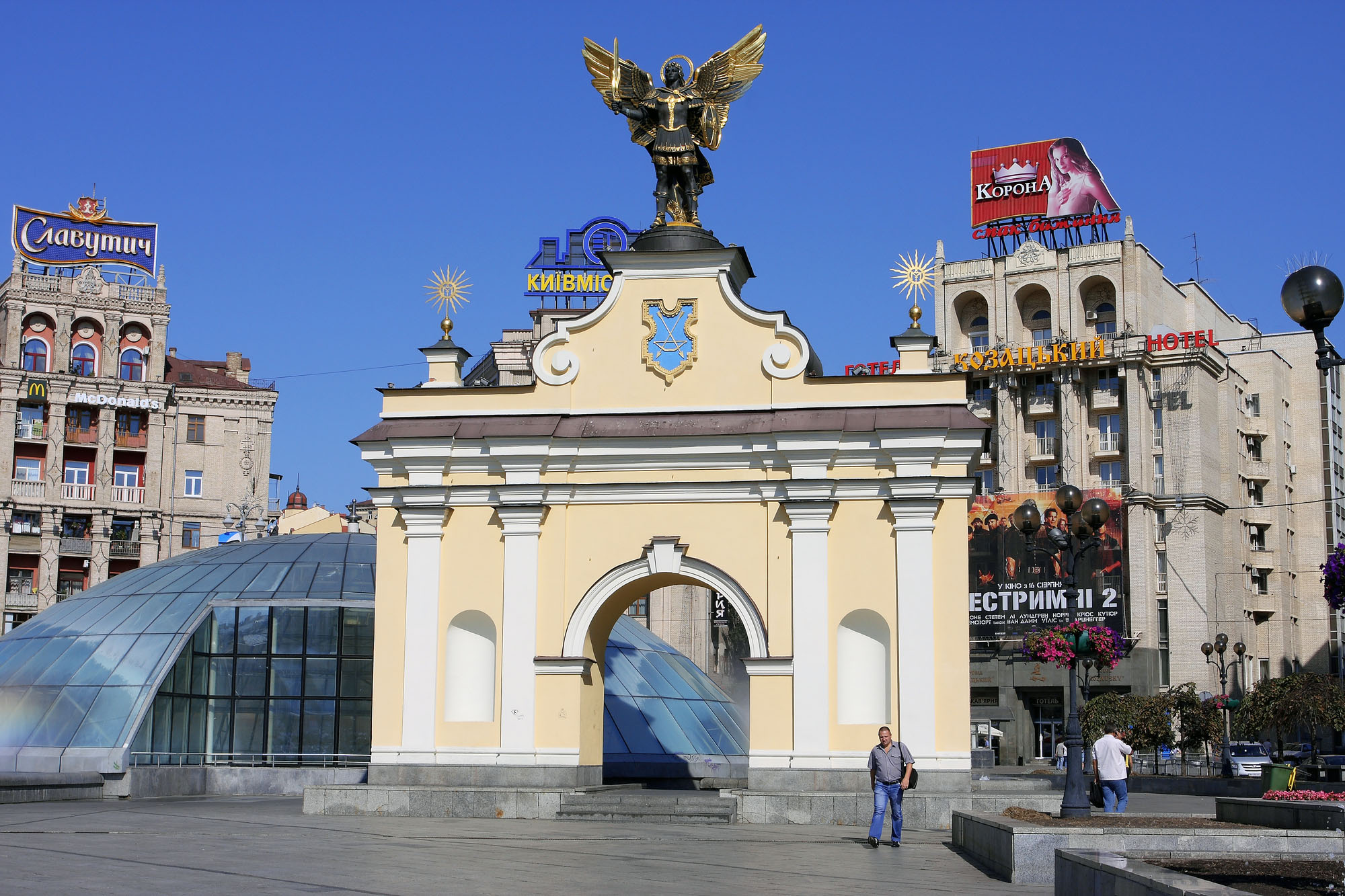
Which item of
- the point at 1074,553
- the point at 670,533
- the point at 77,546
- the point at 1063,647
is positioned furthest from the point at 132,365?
the point at 1074,553

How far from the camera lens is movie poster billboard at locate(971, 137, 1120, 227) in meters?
82.5

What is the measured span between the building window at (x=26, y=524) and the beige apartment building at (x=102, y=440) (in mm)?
70

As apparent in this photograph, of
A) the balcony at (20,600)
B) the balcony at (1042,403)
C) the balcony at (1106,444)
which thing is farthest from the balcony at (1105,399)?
the balcony at (20,600)

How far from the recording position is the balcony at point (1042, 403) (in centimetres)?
8088

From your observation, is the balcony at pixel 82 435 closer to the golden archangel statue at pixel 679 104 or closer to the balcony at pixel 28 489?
the balcony at pixel 28 489

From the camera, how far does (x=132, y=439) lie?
257 feet

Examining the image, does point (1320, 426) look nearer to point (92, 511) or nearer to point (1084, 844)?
point (92, 511)

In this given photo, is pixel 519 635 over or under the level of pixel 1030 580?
under

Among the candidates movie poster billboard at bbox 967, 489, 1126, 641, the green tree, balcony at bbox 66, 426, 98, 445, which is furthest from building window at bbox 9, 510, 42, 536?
the green tree

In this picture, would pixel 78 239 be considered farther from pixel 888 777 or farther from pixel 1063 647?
pixel 888 777

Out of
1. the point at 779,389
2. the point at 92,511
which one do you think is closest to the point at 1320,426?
the point at 92,511

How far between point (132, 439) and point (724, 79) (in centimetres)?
5989

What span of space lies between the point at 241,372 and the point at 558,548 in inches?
2723

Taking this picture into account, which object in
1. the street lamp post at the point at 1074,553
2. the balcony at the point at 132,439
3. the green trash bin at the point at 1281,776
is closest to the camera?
the street lamp post at the point at 1074,553
